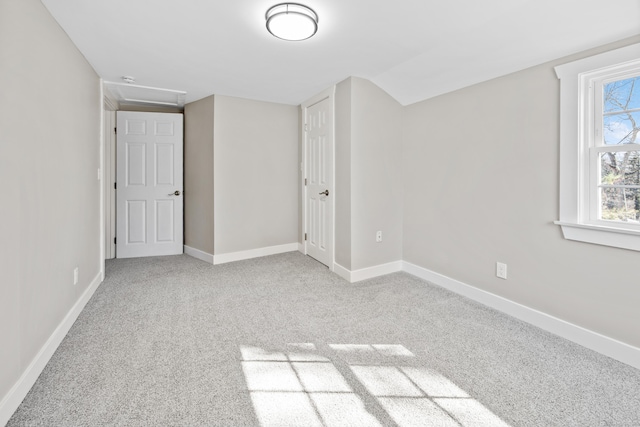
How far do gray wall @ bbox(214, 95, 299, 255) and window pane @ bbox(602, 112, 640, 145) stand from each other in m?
3.43

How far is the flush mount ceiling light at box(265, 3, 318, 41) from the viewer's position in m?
2.01

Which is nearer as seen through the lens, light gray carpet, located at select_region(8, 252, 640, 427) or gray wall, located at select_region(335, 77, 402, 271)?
light gray carpet, located at select_region(8, 252, 640, 427)

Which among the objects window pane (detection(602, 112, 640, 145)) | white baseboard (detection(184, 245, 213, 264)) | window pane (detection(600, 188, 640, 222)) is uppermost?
window pane (detection(602, 112, 640, 145))

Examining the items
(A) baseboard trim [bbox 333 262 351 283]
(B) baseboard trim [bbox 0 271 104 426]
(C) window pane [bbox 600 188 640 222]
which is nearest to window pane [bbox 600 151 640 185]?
(C) window pane [bbox 600 188 640 222]

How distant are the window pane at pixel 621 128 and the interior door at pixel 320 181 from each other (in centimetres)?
236

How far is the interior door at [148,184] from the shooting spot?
4285mm

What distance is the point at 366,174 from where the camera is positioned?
11.3 feet

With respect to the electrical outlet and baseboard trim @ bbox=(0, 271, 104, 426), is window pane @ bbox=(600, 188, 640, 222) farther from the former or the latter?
baseboard trim @ bbox=(0, 271, 104, 426)

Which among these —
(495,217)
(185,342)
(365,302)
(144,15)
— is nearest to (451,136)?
(495,217)

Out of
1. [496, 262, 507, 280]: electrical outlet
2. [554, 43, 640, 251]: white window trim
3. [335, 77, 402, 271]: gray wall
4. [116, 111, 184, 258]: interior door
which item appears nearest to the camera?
[554, 43, 640, 251]: white window trim

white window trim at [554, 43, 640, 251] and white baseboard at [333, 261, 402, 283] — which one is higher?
white window trim at [554, 43, 640, 251]

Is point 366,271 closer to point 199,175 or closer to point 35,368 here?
point 199,175

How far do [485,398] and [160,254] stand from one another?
13.9 ft

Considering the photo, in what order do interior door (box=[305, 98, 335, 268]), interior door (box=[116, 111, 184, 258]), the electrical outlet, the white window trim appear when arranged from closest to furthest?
the white window trim → the electrical outlet → interior door (box=[305, 98, 335, 268]) → interior door (box=[116, 111, 184, 258])
